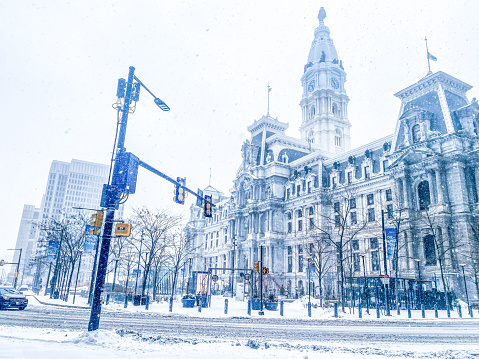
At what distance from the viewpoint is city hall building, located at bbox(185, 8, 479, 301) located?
4153cm

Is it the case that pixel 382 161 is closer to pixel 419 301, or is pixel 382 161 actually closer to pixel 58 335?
pixel 419 301

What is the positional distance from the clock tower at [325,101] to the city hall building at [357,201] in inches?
12.5

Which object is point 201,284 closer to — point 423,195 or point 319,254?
point 319,254

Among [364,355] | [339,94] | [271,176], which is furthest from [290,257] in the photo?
[364,355]

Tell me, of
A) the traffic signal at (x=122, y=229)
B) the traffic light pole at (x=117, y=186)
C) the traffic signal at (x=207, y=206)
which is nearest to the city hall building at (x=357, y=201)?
the traffic signal at (x=207, y=206)

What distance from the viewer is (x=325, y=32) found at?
361 ft

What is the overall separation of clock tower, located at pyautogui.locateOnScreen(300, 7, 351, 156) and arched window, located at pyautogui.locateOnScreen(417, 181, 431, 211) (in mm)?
46165

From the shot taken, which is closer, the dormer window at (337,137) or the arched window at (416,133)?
the arched window at (416,133)

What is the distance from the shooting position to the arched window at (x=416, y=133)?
47938mm

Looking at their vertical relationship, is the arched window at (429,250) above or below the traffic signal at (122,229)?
above

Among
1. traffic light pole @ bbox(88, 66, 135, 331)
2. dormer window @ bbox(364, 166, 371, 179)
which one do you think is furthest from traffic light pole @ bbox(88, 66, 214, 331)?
dormer window @ bbox(364, 166, 371, 179)

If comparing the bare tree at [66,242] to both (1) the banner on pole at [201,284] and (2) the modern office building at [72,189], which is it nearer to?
(1) the banner on pole at [201,284]

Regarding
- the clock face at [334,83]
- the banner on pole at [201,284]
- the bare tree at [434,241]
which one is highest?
the clock face at [334,83]

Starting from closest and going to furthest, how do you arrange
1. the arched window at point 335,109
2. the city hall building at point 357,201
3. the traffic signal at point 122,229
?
1. the traffic signal at point 122,229
2. the city hall building at point 357,201
3. the arched window at point 335,109
